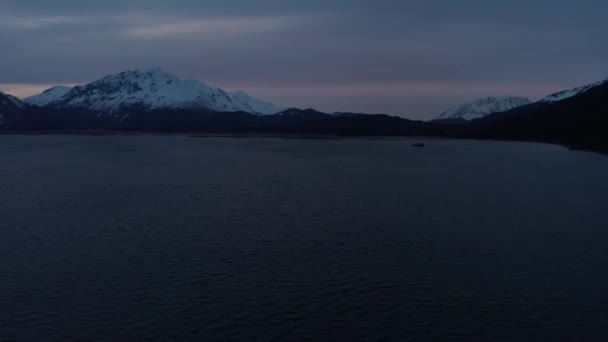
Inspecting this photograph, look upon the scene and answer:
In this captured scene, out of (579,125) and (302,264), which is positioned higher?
(579,125)

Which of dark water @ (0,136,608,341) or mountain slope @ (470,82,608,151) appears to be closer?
dark water @ (0,136,608,341)

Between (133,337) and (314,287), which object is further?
(314,287)

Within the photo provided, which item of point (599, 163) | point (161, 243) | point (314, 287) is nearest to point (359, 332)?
point (314, 287)

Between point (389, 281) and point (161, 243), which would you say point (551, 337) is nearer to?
point (389, 281)

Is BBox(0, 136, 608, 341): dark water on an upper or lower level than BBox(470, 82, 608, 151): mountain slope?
lower

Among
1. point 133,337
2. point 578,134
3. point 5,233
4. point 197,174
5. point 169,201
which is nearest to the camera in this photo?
point 133,337

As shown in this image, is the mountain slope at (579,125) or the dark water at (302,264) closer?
the dark water at (302,264)

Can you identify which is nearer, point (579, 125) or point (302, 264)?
point (302, 264)

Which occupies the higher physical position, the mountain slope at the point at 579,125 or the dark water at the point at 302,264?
the mountain slope at the point at 579,125
